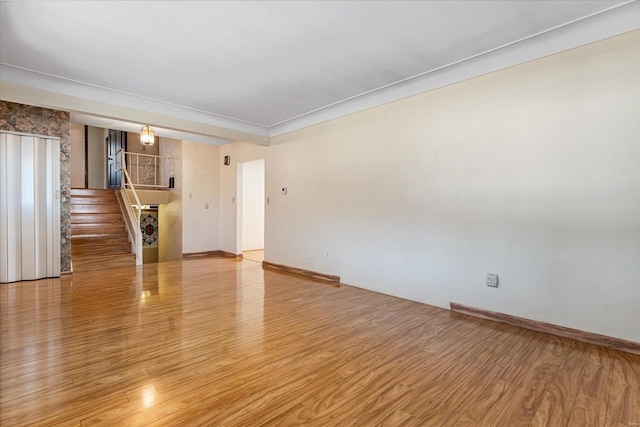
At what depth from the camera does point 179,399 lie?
6.10ft

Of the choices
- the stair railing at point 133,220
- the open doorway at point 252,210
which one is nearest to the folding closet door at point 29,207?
the stair railing at point 133,220

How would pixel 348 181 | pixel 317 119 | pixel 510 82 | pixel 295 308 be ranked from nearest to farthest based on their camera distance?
pixel 510 82 < pixel 295 308 < pixel 348 181 < pixel 317 119

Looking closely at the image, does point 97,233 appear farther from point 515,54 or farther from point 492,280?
point 515,54

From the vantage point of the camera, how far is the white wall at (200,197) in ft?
24.2

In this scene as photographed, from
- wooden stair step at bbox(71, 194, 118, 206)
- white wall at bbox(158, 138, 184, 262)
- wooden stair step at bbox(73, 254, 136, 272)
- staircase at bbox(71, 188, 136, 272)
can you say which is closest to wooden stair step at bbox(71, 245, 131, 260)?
staircase at bbox(71, 188, 136, 272)

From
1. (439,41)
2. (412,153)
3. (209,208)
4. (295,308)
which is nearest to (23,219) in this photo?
(209,208)

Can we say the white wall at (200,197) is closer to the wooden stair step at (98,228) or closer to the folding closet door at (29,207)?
the wooden stair step at (98,228)

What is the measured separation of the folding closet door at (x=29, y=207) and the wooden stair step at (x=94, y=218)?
1.95 m

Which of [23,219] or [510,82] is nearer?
[510,82]

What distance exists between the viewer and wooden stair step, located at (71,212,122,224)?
664 centimetres

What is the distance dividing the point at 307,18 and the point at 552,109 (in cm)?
237

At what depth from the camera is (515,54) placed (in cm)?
305

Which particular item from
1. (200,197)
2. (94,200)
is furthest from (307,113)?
(94,200)

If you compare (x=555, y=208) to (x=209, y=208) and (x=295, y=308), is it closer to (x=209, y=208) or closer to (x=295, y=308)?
(x=295, y=308)
